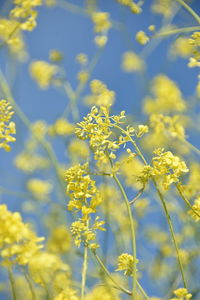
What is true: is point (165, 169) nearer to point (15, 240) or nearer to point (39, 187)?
point (15, 240)

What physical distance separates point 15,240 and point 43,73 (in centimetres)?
313

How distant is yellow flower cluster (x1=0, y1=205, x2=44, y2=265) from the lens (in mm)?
1240

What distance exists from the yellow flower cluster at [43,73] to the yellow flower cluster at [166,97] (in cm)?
98

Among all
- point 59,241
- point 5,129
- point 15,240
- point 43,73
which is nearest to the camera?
point 15,240

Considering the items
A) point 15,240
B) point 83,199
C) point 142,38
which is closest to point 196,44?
point 142,38

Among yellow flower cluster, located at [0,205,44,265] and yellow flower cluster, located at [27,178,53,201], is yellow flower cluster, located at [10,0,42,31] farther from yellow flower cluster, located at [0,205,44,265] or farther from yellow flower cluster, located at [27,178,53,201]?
yellow flower cluster, located at [27,178,53,201]

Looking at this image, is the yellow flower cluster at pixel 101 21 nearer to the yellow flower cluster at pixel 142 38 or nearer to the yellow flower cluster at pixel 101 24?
the yellow flower cluster at pixel 101 24

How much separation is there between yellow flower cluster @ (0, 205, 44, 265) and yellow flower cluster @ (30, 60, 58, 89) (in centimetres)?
303

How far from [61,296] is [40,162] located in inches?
112

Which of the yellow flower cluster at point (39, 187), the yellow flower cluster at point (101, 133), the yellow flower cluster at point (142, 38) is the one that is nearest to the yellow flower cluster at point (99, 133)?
the yellow flower cluster at point (101, 133)

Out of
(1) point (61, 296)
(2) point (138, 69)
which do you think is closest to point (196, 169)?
(2) point (138, 69)

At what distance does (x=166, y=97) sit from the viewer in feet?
13.1

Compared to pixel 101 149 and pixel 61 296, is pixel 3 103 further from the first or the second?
pixel 61 296

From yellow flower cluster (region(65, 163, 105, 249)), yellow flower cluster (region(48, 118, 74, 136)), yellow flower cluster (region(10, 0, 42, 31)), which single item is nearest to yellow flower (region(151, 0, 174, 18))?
yellow flower cluster (region(48, 118, 74, 136))
